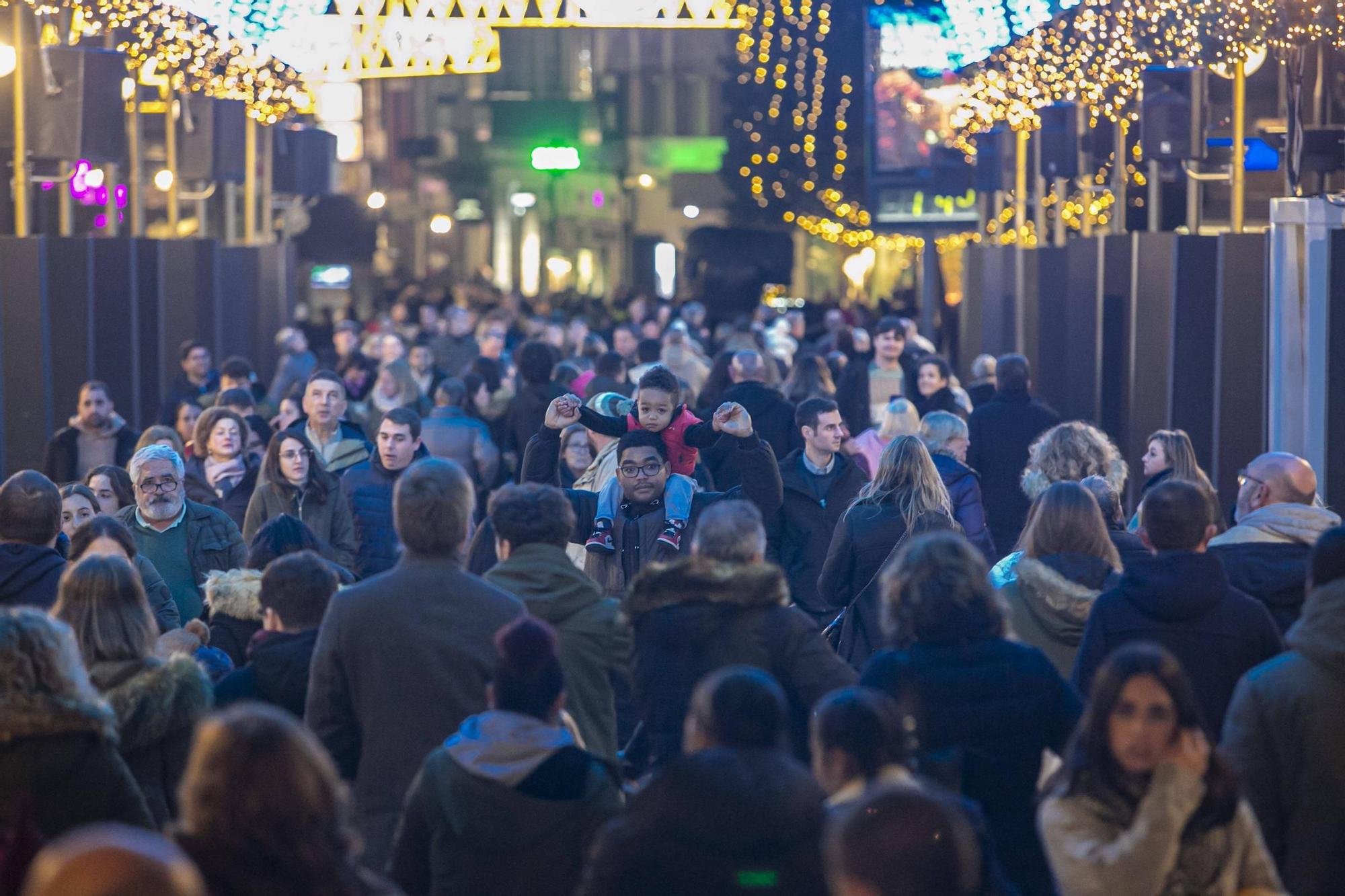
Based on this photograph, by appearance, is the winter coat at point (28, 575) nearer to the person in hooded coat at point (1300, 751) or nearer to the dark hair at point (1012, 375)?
the person in hooded coat at point (1300, 751)

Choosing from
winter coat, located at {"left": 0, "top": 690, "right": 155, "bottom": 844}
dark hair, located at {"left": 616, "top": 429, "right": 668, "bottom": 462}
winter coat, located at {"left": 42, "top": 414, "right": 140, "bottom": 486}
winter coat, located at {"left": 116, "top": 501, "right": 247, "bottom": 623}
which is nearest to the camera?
winter coat, located at {"left": 0, "top": 690, "right": 155, "bottom": 844}

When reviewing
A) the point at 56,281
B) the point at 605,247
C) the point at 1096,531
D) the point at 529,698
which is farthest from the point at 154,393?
the point at 605,247

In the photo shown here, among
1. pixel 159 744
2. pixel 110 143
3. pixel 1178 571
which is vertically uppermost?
pixel 110 143

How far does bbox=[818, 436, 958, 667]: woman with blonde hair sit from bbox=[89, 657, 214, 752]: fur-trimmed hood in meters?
3.29

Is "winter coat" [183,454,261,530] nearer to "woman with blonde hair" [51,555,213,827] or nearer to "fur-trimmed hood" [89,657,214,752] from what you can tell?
"woman with blonde hair" [51,555,213,827]

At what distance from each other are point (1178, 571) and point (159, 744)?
2766 millimetres

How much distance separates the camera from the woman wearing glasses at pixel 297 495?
1009 centimetres

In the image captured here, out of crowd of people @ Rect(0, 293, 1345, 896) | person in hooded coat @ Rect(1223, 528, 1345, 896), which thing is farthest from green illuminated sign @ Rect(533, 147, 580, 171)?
person in hooded coat @ Rect(1223, 528, 1345, 896)

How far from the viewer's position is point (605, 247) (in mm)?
61844

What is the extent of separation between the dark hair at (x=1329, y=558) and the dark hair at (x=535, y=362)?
29.7ft

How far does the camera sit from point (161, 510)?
927 centimetres

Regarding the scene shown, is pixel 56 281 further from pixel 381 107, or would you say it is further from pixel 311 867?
pixel 381 107

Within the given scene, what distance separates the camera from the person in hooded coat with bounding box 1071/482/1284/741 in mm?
6148

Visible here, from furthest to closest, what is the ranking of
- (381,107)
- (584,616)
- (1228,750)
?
(381,107), (584,616), (1228,750)
